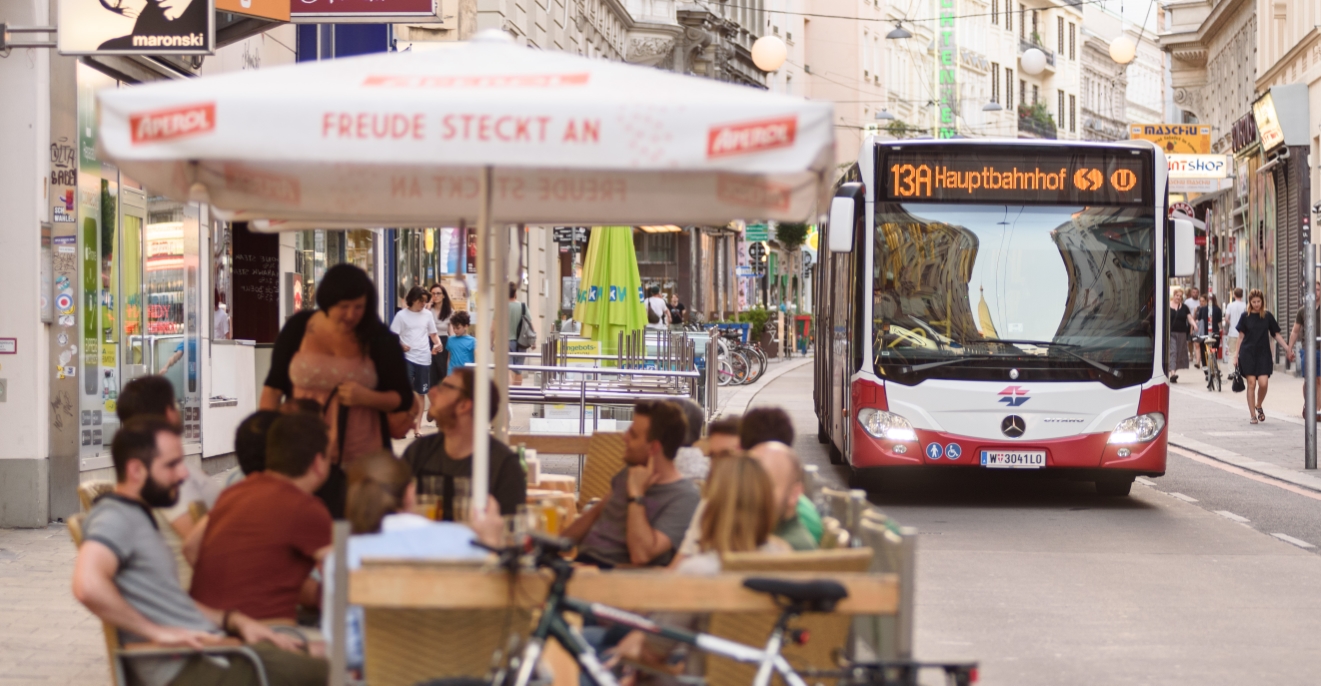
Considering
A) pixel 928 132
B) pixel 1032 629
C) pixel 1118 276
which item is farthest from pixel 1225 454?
pixel 928 132

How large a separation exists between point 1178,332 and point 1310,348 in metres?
22.6

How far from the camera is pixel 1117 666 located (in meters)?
8.15

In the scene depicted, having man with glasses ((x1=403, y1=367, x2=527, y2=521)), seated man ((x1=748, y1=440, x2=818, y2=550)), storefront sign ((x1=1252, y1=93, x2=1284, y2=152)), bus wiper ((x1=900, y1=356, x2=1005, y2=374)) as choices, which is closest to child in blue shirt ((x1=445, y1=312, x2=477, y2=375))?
bus wiper ((x1=900, y1=356, x2=1005, y2=374))

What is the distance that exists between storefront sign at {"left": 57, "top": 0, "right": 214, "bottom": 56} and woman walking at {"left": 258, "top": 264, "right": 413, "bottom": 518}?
5093 mm

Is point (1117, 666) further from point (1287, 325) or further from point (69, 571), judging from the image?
point (1287, 325)

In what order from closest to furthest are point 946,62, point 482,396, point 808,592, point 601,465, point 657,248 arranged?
point 808,592 → point 482,396 → point 601,465 → point 657,248 → point 946,62

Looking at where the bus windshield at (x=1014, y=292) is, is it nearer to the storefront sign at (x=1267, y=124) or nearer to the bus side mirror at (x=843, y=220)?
the bus side mirror at (x=843, y=220)

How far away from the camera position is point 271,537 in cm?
543

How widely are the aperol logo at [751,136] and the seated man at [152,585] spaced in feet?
5.95

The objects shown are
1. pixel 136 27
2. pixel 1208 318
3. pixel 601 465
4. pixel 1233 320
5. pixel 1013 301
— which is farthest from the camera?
pixel 1208 318

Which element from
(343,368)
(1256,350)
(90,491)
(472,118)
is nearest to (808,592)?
(472,118)

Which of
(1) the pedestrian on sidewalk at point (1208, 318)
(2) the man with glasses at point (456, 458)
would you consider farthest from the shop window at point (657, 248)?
(2) the man with glasses at point (456, 458)

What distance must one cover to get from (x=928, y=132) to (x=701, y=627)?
79.0 metres

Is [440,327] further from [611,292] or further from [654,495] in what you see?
[654,495]
